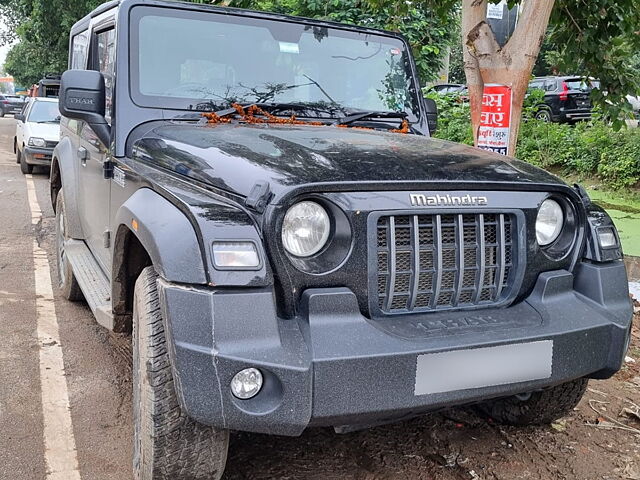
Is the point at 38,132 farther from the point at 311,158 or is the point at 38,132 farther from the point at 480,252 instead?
the point at 480,252

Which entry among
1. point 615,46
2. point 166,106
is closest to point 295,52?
point 166,106

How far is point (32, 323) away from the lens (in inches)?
187

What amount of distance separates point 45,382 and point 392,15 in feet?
15.3

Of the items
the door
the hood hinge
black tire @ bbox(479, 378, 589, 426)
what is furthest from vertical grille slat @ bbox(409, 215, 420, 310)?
the door

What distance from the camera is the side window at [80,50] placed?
14.5 feet

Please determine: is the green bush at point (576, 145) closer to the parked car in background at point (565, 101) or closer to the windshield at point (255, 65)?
the parked car in background at point (565, 101)


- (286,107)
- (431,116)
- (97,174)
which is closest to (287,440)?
(286,107)

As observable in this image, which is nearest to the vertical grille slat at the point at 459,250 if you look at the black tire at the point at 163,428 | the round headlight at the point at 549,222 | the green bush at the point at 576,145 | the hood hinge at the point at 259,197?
the round headlight at the point at 549,222

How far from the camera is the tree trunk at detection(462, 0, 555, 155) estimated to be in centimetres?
492

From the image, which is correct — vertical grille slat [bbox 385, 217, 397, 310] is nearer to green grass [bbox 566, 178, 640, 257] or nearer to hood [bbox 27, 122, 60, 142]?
green grass [bbox 566, 178, 640, 257]

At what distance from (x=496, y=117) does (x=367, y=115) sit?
5.31 feet

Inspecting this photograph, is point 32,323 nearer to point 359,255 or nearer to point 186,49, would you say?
point 186,49

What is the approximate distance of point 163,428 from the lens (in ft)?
7.73

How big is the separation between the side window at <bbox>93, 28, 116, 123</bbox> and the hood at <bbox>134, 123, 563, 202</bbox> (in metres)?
0.36
